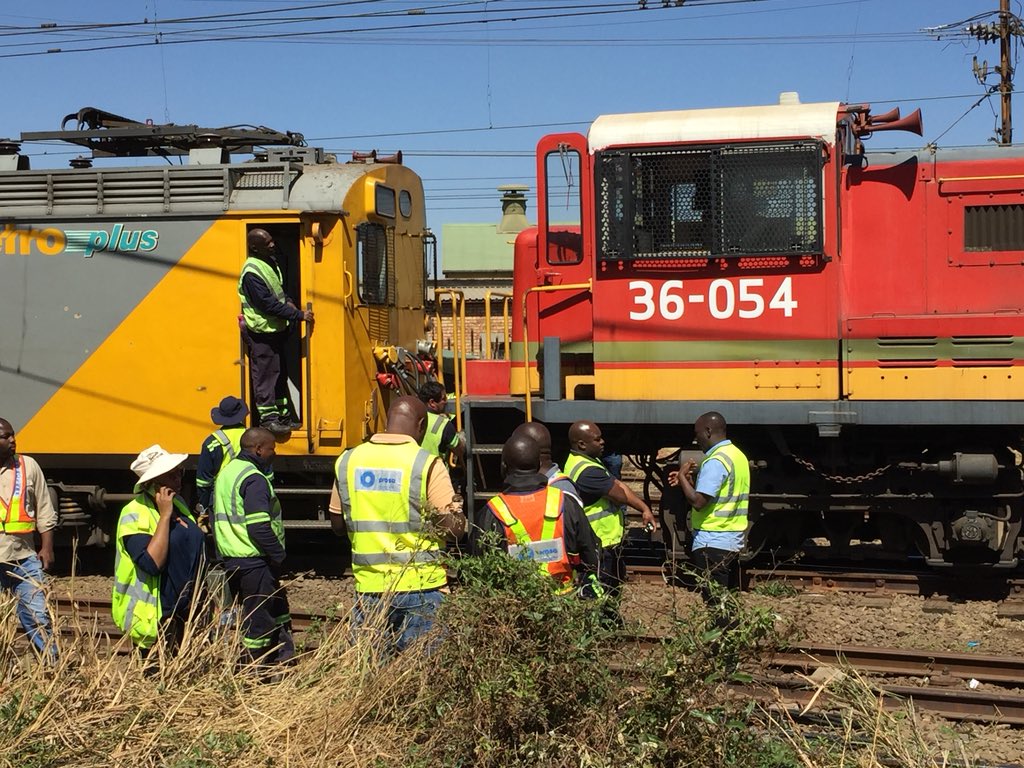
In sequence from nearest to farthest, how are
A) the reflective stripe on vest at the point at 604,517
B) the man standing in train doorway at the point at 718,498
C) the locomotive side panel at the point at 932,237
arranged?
the reflective stripe on vest at the point at 604,517 → the man standing in train doorway at the point at 718,498 → the locomotive side panel at the point at 932,237

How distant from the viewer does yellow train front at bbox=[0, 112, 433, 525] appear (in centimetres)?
962

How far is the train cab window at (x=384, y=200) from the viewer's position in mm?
10242

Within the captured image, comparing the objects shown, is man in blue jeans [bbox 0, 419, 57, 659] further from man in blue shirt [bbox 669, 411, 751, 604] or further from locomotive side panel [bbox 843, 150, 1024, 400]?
locomotive side panel [bbox 843, 150, 1024, 400]

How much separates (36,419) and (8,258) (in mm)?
1498

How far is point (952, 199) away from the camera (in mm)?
8875

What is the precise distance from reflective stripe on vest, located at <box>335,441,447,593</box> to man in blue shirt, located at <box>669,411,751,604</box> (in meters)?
2.05

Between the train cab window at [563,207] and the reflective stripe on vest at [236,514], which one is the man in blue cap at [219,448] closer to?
the reflective stripe on vest at [236,514]

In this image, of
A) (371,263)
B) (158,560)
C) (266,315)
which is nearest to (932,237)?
(371,263)

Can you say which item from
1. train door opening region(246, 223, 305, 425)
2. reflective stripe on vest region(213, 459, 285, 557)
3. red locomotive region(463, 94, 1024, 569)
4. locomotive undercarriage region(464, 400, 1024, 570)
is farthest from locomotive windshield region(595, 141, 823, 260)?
reflective stripe on vest region(213, 459, 285, 557)

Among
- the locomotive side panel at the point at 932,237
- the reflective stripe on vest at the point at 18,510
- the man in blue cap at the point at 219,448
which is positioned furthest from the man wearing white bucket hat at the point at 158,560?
the locomotive side panel at the point at 932,237

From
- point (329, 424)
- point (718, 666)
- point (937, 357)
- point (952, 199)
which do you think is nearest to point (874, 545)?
point (937, 357)

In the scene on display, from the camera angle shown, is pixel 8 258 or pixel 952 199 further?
pixel 8 258

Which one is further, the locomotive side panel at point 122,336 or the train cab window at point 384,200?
the train cab window at point 384,200

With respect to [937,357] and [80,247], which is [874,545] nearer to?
[937,357]
